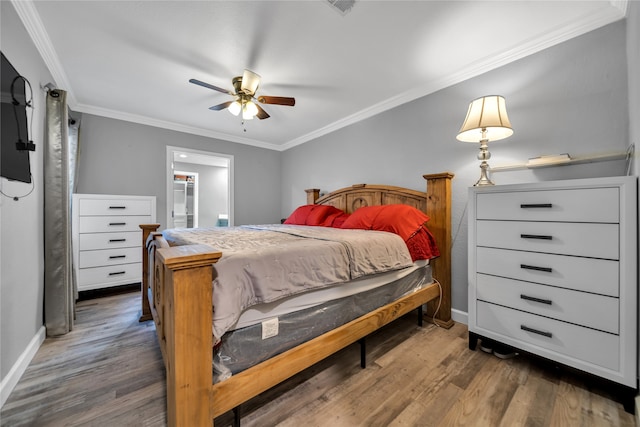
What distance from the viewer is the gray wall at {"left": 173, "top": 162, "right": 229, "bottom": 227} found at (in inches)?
263

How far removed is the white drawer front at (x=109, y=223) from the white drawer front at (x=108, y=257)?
9.8 inches

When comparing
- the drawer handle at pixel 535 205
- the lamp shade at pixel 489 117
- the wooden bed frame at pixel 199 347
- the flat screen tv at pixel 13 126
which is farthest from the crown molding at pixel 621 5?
the flat screen tv at pixel 13 126

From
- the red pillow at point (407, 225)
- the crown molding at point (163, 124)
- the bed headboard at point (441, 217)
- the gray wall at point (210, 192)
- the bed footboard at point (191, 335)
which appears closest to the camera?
the bed footboard at point (191, 335)

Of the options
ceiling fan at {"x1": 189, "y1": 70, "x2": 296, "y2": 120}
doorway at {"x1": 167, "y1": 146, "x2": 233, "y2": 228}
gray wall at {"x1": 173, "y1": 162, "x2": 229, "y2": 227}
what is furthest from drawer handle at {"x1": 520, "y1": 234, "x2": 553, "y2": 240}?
gray wall at {"x1": 173, "y1": 162, "x2": 229, "y2": 227}

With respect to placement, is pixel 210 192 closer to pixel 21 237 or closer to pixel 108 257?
pixel 108 257

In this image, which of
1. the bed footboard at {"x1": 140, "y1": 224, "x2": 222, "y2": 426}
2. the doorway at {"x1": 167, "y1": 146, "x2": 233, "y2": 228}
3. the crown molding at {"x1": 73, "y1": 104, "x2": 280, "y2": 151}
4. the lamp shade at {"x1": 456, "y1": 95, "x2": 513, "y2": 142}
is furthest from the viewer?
the doorway at {"x1": 167, "y1": 146, "x2": 233, "y2": 228}

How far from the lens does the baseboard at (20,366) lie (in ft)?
4.31

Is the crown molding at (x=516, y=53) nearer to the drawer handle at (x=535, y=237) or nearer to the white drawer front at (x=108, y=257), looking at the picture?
the drawer handle at (x=535, y=237)

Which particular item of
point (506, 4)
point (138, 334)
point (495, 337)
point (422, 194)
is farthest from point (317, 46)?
point (138, 334)

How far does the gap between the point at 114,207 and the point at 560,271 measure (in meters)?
4.17

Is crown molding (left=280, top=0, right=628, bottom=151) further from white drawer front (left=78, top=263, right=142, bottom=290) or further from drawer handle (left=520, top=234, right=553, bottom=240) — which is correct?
white drawer front (left=78, top=263, right=142, bottom=290)

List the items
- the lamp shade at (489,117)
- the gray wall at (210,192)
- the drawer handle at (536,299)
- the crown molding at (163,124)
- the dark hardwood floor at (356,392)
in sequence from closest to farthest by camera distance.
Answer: the dark hardwood floor at (356,392) < the drawer handle at (536,299) < the lamp shade at (489,117) < the crown molding at (163,124) < the gray wall at (210,192)

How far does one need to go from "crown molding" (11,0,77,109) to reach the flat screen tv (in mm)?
439

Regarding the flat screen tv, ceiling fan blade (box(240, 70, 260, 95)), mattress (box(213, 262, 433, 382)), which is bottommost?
mattress (box(213, 262, 433, 382))
